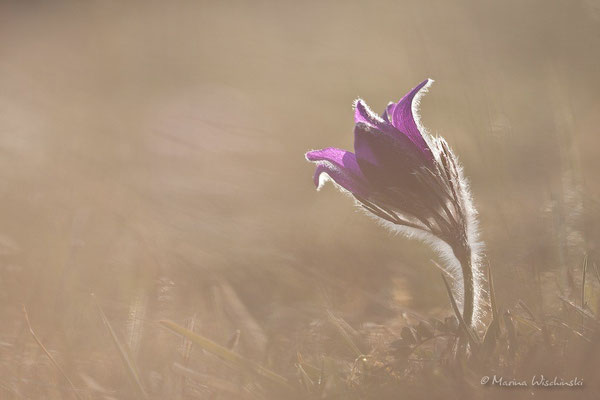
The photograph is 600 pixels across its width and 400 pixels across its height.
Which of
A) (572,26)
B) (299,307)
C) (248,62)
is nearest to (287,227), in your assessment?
(299,307)

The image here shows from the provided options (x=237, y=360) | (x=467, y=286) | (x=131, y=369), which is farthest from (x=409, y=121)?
(x=131, y=369)

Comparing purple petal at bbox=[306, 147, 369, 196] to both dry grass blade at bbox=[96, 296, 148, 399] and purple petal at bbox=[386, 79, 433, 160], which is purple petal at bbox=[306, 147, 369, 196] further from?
dry grass blade at bbox=[96, 296, 148, 399]

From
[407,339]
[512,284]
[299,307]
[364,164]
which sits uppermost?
[364,164]

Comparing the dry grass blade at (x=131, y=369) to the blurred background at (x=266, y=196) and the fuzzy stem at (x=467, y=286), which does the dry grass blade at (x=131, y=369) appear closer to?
the blurred background at (x=266, y=196)

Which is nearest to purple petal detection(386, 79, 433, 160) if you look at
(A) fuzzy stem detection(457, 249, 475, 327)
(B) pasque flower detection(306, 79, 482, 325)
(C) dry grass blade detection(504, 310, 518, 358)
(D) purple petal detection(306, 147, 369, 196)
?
(B) pasque flower detection(306, 79, 482, 325)

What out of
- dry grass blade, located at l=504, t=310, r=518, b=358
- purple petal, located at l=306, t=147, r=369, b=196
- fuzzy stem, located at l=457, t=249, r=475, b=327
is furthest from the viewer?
purple petal, located at l=306, t=147, r=369, b=196

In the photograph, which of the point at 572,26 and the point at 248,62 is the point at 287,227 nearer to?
the point at 572,26

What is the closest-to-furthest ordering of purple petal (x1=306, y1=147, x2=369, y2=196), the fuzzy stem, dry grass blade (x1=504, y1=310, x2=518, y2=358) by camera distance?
1. dry grass blade (x1=504, y1=310, x2=518, y2=358)
2. the fuzzy stem
3. purple petal (x1=306, y1=147, x2=369, y2=196)

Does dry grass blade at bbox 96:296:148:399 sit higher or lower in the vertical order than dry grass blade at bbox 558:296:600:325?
lower

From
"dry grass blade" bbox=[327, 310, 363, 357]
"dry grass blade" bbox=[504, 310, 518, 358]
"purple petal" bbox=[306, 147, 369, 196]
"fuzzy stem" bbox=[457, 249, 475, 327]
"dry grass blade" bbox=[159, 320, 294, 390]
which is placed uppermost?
"purple petal" bbox=[306, 147, 369, 196]
